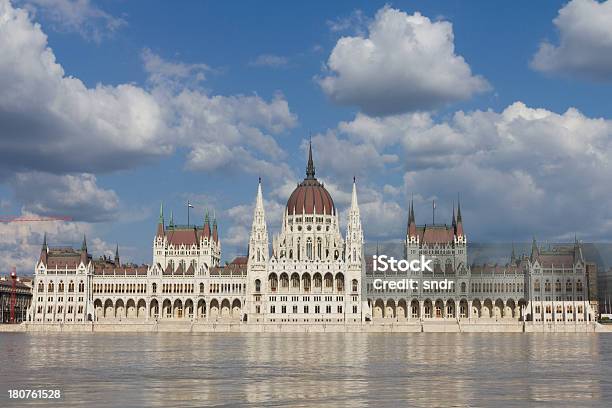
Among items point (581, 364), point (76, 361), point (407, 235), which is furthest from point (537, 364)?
point (407, 235)

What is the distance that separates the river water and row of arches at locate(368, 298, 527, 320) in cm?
10355

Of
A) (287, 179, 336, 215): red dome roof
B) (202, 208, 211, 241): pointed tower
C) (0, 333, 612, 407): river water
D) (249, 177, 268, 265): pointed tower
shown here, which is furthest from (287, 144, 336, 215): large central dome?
(0, 333, 612, 407): river water

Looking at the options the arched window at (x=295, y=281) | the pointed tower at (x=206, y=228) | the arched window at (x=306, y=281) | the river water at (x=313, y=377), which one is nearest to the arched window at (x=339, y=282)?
the arched window at (x=306, y=281)

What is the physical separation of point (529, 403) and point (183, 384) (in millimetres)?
17359

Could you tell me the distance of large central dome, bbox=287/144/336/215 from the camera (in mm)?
187000

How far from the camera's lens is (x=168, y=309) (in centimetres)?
18188

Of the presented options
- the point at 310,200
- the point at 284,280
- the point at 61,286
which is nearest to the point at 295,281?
the point at 284,280

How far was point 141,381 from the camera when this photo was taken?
48.0 metres

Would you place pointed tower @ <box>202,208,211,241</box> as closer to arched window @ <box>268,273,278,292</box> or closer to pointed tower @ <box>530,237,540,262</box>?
arched window @ <box>268,273,278,292</box>

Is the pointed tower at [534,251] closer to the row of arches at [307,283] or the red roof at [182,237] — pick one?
the row of arches at [307,283]

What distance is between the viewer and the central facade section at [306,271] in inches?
6777

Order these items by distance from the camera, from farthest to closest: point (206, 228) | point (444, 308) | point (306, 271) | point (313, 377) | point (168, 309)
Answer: point (206, 228)
point (168, 309)
point (444, 308)
point (306, 271)
point (313, 377)

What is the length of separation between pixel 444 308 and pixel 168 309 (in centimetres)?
5421

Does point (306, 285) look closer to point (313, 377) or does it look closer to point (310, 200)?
point (310, 200)
